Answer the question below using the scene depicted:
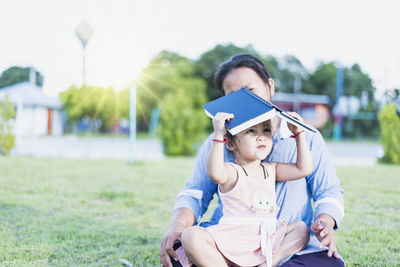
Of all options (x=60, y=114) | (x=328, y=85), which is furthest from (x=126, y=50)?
(x=328, y=85)

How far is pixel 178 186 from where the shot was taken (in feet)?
Result: 18.0

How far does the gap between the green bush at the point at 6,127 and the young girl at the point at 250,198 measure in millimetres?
8751

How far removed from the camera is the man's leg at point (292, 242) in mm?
1872

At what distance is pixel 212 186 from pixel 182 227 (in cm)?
36

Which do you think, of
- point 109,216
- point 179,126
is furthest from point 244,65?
point 179,126

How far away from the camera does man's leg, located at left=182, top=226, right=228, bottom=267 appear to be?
5.65ft

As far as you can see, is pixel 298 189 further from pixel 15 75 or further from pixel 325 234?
pixel 15 75

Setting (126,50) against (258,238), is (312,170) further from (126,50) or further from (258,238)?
(126,50)

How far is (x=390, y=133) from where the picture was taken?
964 cm

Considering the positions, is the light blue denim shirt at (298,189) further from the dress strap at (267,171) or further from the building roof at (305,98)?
the building roof at (305,98)

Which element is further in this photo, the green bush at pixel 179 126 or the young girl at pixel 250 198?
the green bush at pixel 179 126

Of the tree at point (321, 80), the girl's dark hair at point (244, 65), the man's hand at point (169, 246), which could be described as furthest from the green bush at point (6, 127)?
the tree at point (321, 80)

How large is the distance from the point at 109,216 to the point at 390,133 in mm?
8097

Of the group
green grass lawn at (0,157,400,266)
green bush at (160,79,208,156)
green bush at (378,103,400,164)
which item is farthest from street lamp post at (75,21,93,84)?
green bush at (378,103,400,164)
